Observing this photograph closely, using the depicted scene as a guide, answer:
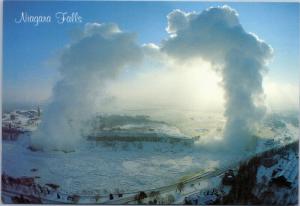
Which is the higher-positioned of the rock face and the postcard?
the postcard

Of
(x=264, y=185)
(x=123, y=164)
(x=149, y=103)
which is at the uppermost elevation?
(x=149, y=103)

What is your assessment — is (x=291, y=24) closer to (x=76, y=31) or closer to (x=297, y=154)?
(x=297, y=154)

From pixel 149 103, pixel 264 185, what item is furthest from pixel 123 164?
pixel 264 185

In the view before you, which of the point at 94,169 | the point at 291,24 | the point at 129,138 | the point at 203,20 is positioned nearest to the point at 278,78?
the point at 291,24

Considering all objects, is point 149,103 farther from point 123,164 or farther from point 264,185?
point 264,185
